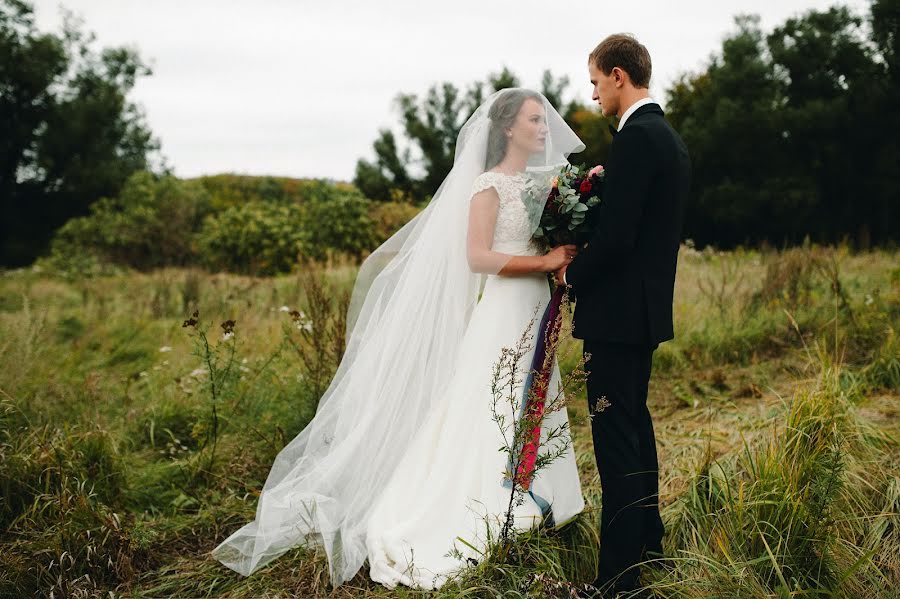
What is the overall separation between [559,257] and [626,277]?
461 mm

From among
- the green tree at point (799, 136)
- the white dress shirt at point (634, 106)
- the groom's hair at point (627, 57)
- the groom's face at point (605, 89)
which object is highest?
the green tree at point (799, 136)

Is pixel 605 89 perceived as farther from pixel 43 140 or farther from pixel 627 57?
pixel 43 140

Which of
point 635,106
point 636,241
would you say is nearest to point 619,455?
point 636,241

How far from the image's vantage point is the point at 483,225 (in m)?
3.11

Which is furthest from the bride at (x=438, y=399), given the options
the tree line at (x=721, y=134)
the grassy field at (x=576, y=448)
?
the tree line at (x=721, y=134)

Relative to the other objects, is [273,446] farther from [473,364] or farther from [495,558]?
[495,558]

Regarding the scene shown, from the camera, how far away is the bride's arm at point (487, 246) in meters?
3.08

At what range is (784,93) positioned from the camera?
1873 centimetres

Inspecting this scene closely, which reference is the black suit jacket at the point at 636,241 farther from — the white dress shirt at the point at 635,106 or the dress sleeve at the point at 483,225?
the dress sleeve at the point at 483,225

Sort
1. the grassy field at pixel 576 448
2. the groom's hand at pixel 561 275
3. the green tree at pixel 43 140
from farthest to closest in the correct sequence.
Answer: the green tree at pixel 43 140 → the groom's hand at pixel 561 275 → the grassy field at pixel 576 448

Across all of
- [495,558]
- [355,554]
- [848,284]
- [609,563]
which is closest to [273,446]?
[355,554]

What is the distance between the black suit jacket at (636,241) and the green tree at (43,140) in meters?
20.4

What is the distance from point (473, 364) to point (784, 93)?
755 inches

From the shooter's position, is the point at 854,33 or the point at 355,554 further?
the point at 854,33
